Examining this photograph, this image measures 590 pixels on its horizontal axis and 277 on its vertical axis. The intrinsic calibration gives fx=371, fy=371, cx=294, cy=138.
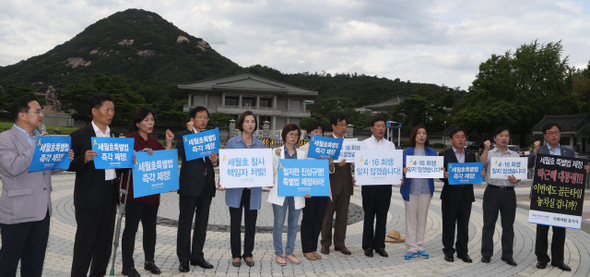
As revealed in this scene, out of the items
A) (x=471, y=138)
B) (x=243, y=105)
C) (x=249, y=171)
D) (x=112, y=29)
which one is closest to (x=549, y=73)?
(x=471, y=138)

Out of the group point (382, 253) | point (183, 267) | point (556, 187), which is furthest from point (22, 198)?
point (556, 187)

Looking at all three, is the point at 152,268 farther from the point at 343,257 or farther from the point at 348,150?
the point at 348,150

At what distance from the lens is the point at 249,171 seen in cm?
504

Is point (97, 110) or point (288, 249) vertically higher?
point (97, 110)

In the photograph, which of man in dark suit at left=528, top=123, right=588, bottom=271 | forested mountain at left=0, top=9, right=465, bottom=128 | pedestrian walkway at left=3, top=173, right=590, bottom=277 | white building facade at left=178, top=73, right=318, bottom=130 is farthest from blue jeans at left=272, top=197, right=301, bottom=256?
forested mountain at left=0, top=9, right=465, bottom=128

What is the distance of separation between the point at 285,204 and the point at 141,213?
1.93 metres

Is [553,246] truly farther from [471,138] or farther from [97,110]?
[471,138]

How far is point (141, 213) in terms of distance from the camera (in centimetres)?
465

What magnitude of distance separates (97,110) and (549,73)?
4830cm

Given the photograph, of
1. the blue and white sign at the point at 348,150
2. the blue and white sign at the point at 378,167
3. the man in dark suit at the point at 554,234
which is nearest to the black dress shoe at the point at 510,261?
the man in dark suit at the point at 554,234

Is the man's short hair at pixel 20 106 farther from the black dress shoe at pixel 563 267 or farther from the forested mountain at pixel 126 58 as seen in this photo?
the forested mountain at pixel 126 58

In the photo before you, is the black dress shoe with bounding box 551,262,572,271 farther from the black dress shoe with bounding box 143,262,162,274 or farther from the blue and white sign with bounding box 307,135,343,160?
the black dress shoe with bounding box 143,262,162,274

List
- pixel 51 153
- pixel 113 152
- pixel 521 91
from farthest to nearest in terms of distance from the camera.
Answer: pixel 521 91 < pixel 113 152 < pixel 51 153

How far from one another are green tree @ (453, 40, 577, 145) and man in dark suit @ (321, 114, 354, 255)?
39.5 metres
